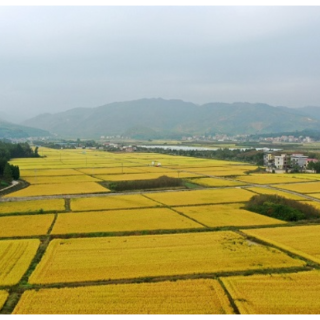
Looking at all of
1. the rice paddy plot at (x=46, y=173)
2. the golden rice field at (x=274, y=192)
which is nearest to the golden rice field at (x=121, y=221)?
the golden rice field at (x=274, y=192)

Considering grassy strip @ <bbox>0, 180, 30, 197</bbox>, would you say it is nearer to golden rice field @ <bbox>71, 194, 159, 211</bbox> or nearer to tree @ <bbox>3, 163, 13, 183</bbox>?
tree @ <bbox>3, 163, 13, 183</bbox>

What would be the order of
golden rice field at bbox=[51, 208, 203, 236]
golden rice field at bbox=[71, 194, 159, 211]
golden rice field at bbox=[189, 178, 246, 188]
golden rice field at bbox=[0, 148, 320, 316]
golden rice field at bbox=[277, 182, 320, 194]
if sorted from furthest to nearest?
golden rice field at bbox=[189, 178, 246, 188] → golden rice field at bbox=[277, 182, 320, 194] → golden rice field at bbox=[71, 194, 159, 211] → golden rice field at bbox=[51, 208, 203, 236] → golden rice field at bbox=[0, 148, 320, 316]

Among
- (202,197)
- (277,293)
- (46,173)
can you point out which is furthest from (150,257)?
(46,173)

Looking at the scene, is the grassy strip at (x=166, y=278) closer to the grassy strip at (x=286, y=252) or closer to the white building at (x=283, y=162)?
the grassy strip at (x=286, y=252)

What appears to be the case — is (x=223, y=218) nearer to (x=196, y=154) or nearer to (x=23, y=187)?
(x=23, y=187)

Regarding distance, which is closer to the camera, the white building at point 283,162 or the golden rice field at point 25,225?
the golden rice field at point 25,225

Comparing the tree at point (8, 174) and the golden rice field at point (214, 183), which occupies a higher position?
the tree at point (8, 174)

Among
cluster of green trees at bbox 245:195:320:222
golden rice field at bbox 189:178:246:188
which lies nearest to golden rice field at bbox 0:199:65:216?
cluster of green trees at bbox 245:195:320:222
